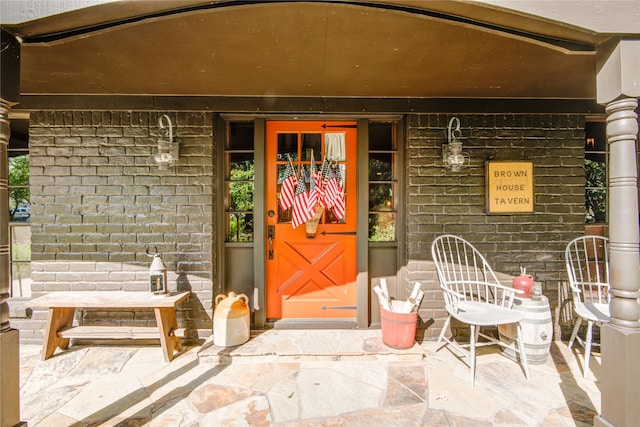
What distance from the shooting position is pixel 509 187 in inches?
119

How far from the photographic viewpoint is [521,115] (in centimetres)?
306

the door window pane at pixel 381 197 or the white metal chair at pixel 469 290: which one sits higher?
the door window pane at pixel 381 197

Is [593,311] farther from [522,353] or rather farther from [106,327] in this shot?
[106,327]

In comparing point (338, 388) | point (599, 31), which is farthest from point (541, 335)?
point (599, 31)

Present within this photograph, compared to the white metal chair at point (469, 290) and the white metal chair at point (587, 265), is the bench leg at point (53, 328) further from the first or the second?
the white metal chair at point (587, 265)

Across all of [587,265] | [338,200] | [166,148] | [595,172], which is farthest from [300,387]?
[595,172]

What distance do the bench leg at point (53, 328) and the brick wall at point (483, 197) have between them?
10.0ft

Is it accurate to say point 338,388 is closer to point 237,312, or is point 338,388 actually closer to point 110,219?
point 237,312

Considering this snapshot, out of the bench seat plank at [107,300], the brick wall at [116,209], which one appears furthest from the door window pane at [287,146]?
the bench seat plank at [107,300]

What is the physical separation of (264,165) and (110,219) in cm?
149

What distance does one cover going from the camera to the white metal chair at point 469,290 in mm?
2447

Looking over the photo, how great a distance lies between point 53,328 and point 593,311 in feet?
14.3

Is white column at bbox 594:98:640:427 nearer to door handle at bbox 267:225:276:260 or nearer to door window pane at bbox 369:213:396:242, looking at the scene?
door window pane at bbox 369:213:396:242

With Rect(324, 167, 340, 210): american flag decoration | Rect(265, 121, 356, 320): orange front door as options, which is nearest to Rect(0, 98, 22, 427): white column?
Rect(265, 121, 356, 320): orange front door
